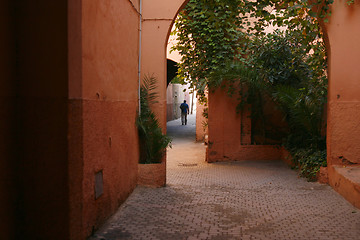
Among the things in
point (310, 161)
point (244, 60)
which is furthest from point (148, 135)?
point (244, 60)

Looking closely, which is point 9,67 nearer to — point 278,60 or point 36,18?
point 36,18

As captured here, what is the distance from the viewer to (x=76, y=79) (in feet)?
11.5

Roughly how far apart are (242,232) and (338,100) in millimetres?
3374

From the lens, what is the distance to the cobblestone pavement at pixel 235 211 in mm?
4297

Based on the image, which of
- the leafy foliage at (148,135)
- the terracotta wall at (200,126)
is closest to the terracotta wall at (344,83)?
the leafy foliage at (148,135)

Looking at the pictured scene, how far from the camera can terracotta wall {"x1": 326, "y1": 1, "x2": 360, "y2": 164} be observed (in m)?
6.44

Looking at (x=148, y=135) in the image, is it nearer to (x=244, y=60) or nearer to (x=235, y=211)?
(x=235, y=211)

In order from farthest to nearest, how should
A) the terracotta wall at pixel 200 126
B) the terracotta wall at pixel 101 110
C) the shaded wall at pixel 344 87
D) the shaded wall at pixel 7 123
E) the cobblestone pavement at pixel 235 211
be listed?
1. the terracotta wall at pixel 200 126
2. the shaded wall at pixel 344 87
3. the cobblestone pavement at pixel 235 211
4. the terracotta wall at pixel 101 110
5. the shaded wall at pixel 7 123

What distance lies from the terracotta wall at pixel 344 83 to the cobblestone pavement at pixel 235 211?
80 centimetres

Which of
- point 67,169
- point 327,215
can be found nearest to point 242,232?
point 327,215

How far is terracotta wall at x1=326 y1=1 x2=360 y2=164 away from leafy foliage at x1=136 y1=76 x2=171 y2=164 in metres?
2.95

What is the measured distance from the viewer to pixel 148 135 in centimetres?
654

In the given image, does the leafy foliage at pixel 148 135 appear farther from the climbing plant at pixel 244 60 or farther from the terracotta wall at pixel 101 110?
the climbing plant at pixel 244 60

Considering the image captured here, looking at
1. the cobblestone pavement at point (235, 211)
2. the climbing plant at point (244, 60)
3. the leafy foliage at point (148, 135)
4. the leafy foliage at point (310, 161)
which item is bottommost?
the cobblestone pavement at point (235, 211)
